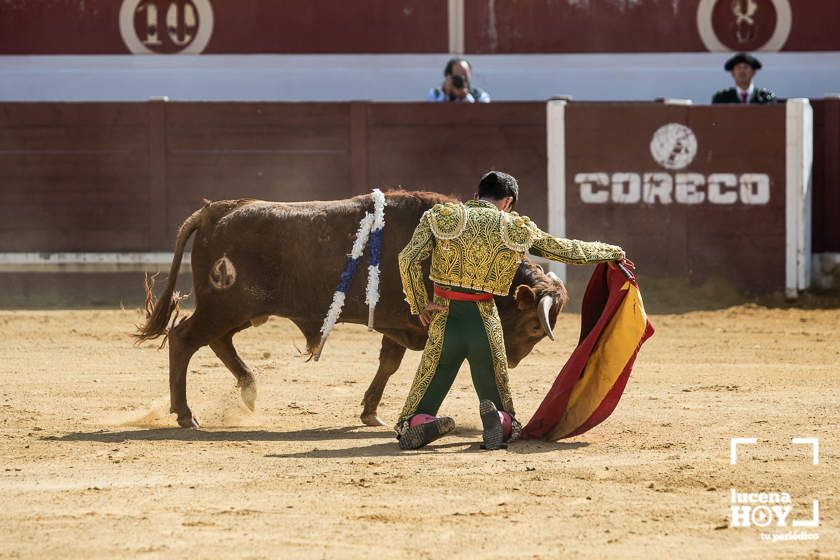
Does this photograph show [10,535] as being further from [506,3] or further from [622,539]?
[506,3]

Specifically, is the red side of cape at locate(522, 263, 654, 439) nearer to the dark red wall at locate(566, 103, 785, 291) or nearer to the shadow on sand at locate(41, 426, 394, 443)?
the shadow on sand at locate(41, 426, 394, 443)

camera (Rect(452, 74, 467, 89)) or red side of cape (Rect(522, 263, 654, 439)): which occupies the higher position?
camera (Rect(452, 74, 467, 89))

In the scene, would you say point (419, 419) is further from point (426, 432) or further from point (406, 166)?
point (406, 166)

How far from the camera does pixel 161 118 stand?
10664 millimetres

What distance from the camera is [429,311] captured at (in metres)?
5.18

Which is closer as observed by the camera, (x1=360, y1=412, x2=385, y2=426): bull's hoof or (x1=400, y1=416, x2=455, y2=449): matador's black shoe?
(x1=400, y1=416, x2=455, y2=449): matador's black shoe

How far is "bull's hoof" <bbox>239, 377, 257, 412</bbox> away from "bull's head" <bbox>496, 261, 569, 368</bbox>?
107cm

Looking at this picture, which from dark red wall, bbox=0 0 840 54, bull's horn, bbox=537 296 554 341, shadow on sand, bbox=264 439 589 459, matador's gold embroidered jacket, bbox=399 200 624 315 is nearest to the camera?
shadow on sand, bbox=264 439 589 459

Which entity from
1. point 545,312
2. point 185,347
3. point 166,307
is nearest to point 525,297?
point 545,312

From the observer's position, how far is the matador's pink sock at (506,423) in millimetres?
5090

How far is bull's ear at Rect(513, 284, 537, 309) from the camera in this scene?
18.4ft

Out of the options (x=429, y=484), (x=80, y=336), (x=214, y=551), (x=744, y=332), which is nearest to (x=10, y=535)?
(x=214, y=551)

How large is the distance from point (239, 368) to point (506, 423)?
149cm

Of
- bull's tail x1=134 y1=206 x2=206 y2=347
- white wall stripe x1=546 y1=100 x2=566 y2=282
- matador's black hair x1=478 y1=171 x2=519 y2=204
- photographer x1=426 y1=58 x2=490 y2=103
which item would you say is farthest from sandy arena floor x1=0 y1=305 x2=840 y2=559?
photographer x1=426 y1=58 x2=490 y2=103
